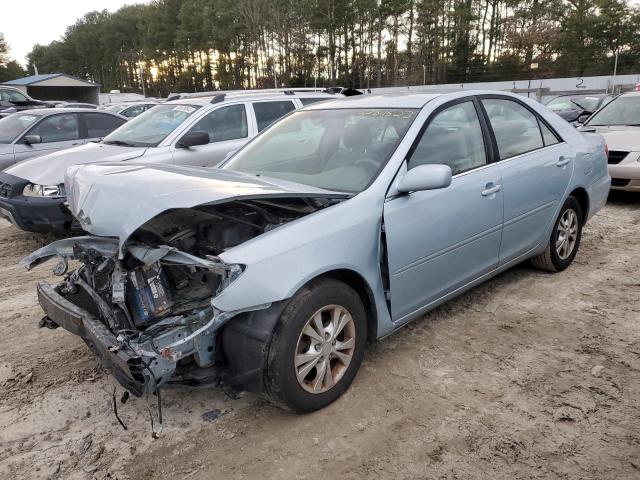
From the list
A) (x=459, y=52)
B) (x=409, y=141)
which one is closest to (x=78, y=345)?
(x=409, y=141)

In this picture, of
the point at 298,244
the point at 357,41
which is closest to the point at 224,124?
the point at 298,244

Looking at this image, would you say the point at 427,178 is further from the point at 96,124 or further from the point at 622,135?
the point at 96,124

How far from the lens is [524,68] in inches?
1563

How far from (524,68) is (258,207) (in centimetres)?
4218

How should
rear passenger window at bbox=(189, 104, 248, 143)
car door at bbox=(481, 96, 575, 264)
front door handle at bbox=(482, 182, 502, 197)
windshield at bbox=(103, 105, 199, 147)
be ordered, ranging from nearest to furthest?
front door handle at bbox=(482, 182, 502, 197) → car door at bbox=(481, 96, 575, 264) → windshield at bbox=(103, 105, 199, 147) → rear passenger window at bbox=(189, 104, 248, 143)

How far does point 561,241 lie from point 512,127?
125cm

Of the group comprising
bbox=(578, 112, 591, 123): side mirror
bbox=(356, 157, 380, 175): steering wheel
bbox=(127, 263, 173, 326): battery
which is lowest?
bbox=(127, 263, 173, 326): battery

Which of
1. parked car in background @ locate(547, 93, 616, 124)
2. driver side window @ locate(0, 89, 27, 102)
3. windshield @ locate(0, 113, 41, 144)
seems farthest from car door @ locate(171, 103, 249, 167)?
driver side window @ locate(0, 89, 27, 102)

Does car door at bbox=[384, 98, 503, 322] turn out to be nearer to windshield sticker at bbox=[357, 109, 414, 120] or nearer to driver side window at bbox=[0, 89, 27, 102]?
windshield sticker at bbox=[357, 109, 414, 120]

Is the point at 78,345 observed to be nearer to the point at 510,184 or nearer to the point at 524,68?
the point at 510,184

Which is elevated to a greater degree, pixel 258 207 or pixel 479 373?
pixel 258 207

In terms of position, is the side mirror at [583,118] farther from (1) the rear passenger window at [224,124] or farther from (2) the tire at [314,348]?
(2) the tire at [314,348]

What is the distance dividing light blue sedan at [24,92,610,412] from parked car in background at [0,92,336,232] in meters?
2.75

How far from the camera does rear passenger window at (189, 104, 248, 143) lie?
6.91 m
